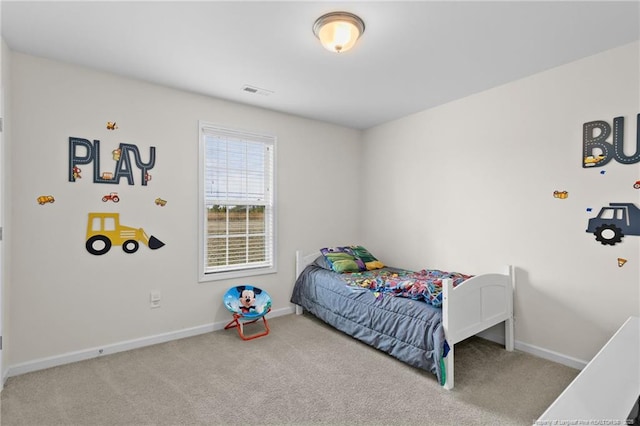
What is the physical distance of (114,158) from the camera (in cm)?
288

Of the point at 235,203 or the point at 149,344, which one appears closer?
the point at 149,344

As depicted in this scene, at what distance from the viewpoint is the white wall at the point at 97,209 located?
2.53 metres

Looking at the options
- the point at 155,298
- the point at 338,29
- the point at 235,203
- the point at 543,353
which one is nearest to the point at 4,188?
the point at 155,298

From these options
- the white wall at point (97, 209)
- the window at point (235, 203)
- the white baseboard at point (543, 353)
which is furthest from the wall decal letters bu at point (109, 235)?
the white baseboard at point (543, 353)

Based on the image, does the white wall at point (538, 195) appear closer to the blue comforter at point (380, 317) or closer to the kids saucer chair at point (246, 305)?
the blue comforter at point (380, 317)

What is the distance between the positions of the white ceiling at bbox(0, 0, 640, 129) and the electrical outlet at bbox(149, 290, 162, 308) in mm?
1936

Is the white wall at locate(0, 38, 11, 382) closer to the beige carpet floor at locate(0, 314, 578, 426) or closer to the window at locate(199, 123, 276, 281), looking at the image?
the beige carpet floor at locate(0, 314, 578, 426)

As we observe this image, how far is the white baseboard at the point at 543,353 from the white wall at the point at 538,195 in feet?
0.13

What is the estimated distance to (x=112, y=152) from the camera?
113 inches

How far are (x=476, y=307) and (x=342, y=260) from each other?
1552 millimetres

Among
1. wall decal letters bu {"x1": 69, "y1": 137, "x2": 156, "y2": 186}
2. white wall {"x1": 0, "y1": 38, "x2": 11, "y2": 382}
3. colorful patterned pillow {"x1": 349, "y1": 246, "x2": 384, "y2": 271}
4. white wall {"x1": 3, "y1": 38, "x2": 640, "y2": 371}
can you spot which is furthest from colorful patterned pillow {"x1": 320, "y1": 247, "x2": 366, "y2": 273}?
white wall {"x1": 0, "y1": 38, "x2": 11, "y2": 382}

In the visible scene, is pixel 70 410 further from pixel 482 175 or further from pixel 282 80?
pixel 482 175

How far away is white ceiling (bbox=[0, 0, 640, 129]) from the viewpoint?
6.43ft

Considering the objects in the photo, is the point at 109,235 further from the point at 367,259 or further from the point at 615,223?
the point at 615,223
